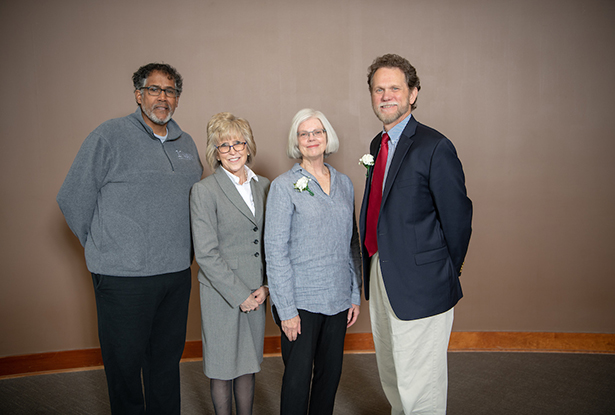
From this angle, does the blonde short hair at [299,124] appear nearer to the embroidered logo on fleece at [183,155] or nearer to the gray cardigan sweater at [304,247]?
the gray cardigan sweater at [304,247]

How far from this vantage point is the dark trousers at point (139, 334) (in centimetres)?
192

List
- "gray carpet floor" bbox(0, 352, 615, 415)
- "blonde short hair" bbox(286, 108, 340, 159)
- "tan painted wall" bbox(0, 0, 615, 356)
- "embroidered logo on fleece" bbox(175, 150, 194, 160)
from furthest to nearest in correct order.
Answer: "tan painted wall" bbox(0, 0, 615, 356)
"gray carpet floor" bbox(0, 352, 615, 415)
"embroidered logo on fleece" bbox(175, 150, 194, 160)
"blonde short hair" bbox(286, 108, 340, 159)

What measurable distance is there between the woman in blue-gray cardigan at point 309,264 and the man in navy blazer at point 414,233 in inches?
8.1

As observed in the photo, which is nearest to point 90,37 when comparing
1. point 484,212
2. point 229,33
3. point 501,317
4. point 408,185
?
point 229,33

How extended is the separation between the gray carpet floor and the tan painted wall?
0.30 meters

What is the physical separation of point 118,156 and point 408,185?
1406 mm

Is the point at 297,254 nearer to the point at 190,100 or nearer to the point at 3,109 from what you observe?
the point at 190,100

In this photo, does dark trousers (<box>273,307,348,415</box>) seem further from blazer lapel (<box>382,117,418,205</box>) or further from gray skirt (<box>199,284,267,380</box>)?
blazer lapel (<box>382,117,418,205</box>)

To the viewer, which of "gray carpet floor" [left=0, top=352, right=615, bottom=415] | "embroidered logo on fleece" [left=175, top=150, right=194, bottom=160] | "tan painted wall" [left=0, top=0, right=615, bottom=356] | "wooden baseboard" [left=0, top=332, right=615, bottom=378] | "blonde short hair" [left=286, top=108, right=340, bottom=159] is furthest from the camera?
"wooden baseboard" [left=0, top=332, right=615, bottom=378]

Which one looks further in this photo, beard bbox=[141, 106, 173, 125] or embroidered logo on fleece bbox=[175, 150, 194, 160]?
embroidered logo on fleece bbox=[175, 150, 194, 160]

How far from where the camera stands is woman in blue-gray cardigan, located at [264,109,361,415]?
6.10 feet

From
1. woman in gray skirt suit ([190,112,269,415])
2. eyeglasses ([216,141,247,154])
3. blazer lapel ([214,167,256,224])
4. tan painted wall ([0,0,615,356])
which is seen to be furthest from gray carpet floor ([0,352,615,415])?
eyeglasses ([216,141,247,154])

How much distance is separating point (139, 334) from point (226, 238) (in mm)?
648

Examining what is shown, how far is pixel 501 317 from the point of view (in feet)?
11.4
